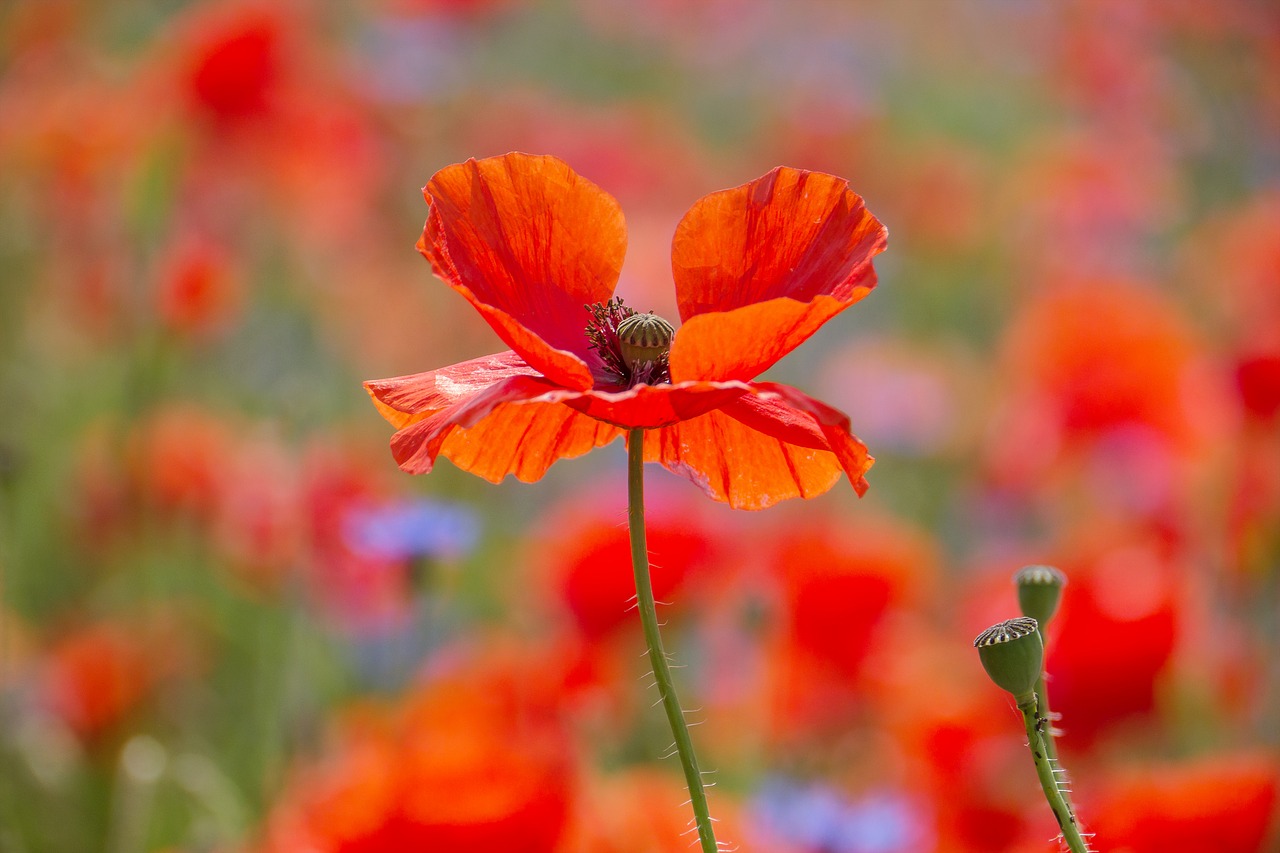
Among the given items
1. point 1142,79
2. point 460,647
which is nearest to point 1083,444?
point 460,647

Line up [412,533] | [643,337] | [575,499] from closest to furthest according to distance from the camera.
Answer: [643,337], [412,533], [575,499]

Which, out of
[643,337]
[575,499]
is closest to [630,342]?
[643,337]

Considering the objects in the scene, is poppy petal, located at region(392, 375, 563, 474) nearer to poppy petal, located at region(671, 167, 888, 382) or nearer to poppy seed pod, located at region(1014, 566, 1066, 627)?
poppy petal, located at region(671, 167, 888, 382)

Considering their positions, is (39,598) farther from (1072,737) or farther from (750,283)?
(750,283)

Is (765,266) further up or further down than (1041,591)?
further up

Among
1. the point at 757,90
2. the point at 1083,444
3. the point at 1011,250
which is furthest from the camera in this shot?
the point at 757,90

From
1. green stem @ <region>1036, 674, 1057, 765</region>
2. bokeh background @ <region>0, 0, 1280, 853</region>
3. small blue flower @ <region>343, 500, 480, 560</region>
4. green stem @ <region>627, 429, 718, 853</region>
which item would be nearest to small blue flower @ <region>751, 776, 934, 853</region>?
bokeh background @ <region>0, 0, 1280, 853</region>

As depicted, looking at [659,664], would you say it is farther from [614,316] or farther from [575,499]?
[575,499]

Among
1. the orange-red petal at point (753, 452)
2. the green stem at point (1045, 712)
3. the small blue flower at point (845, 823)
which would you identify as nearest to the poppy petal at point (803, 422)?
the orange-red petal at point (753, 452)
